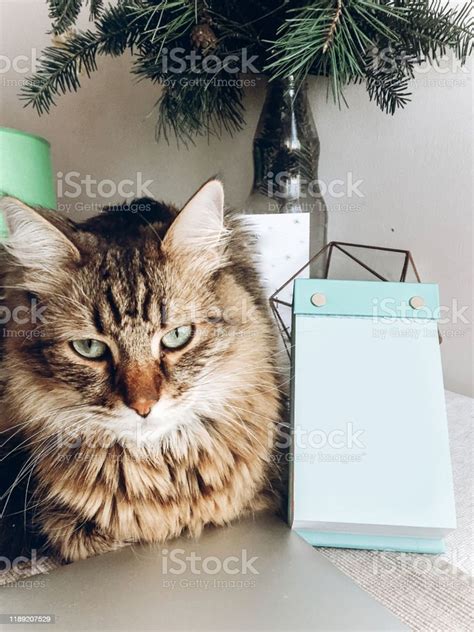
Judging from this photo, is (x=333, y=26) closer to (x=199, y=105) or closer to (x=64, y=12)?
(x=199, y=105)

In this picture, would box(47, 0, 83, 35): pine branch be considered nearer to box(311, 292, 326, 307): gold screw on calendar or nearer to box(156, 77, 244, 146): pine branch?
box(156, 77, 244, 146): pine branch

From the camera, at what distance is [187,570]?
1.96 ft

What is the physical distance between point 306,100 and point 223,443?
0.63 meters

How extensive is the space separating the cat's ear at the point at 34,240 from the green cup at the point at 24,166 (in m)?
0.18

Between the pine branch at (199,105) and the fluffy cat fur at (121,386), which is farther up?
the pine branch at (199,105)

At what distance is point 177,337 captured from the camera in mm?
628

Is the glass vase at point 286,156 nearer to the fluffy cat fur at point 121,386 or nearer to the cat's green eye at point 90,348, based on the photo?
the fluffy cat fur at point 121,386

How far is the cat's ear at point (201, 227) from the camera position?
63 centimetres

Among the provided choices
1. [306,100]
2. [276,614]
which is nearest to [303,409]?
[276,614]

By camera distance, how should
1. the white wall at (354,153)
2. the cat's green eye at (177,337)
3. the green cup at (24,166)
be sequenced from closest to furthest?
the cat's green eye at (177,337)
the green cup at (24,166)
the white wall at (354,153)

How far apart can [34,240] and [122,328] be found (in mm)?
162

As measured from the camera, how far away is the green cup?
2.62 feet

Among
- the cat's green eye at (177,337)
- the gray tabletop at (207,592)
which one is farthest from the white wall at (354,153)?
the gray tabletop at (207,592)

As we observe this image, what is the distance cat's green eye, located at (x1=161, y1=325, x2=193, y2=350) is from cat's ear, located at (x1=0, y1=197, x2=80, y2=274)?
0.50 feet
